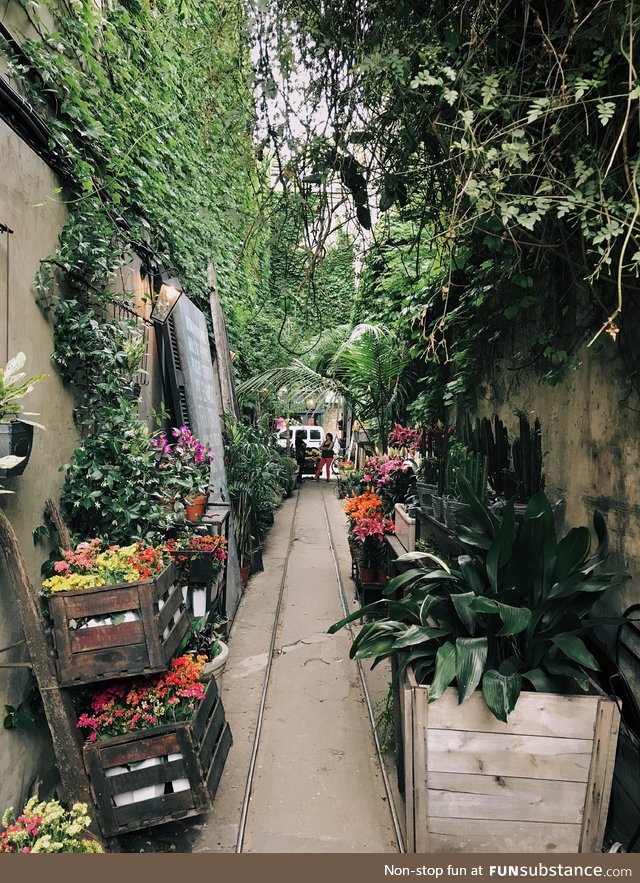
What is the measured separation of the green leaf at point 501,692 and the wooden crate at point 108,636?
122 centimetres

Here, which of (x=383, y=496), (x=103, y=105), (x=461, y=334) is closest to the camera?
(x=103, y=105)

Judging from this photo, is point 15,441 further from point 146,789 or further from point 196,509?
point 196,509

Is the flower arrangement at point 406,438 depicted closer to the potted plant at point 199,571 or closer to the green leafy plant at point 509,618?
the potted plant at point 199,571

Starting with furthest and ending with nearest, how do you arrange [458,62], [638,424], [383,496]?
[383,496]
[638,424]
[458,62]

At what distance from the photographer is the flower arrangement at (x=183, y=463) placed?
116 inches

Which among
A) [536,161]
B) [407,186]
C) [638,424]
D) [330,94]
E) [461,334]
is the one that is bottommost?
[638,424]

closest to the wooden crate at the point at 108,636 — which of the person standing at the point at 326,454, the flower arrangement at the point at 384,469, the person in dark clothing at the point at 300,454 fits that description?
the flower arrangement at the point at 384,469

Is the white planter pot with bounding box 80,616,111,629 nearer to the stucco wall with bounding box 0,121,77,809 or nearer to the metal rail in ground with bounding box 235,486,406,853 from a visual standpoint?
the stucco wall with bounding box 0,121,77,809

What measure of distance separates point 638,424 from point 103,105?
329 centimetres

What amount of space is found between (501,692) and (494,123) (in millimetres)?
2031

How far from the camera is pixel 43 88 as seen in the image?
243 centimetres

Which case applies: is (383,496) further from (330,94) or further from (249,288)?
(249,288)

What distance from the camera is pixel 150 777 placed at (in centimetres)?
199
